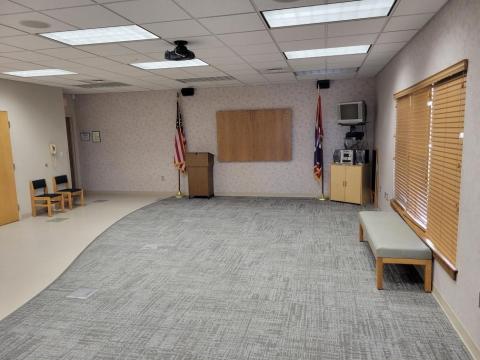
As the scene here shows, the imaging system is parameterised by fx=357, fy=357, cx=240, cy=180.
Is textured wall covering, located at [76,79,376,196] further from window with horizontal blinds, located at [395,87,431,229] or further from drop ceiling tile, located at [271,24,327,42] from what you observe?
drop ceiling tile, located at [271,24,327,42]

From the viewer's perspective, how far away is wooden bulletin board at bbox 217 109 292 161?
820 centimetres

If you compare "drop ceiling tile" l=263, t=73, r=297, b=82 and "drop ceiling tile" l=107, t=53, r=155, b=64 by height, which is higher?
→ "drop ceiling tile" l=263, t=73, r=297, b=82

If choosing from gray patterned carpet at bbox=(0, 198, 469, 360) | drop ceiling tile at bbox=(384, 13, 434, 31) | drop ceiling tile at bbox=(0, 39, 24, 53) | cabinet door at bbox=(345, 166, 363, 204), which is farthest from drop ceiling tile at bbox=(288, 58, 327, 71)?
drop ceiling tile at bbox=(0, 39, 24, 53)

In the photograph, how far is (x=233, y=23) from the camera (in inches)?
139

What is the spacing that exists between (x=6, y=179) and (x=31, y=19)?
14.0 feet

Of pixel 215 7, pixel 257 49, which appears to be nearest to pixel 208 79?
pixel 257 49

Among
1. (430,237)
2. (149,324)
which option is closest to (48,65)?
(149,324)

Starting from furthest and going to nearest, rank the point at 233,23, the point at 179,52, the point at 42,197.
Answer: the point at 42,197 → the point at 179,52 → the point at 233,23

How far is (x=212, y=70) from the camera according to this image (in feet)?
20.2

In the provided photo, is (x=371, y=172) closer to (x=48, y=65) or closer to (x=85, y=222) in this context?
(x=85, y=222)

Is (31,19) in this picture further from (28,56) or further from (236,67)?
(236,67)

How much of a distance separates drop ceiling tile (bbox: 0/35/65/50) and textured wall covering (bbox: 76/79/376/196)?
15.0ft

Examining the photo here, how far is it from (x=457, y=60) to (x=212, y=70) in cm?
409

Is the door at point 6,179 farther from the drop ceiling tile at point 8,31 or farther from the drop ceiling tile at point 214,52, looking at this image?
the drop ceiling tile at point 214,52
